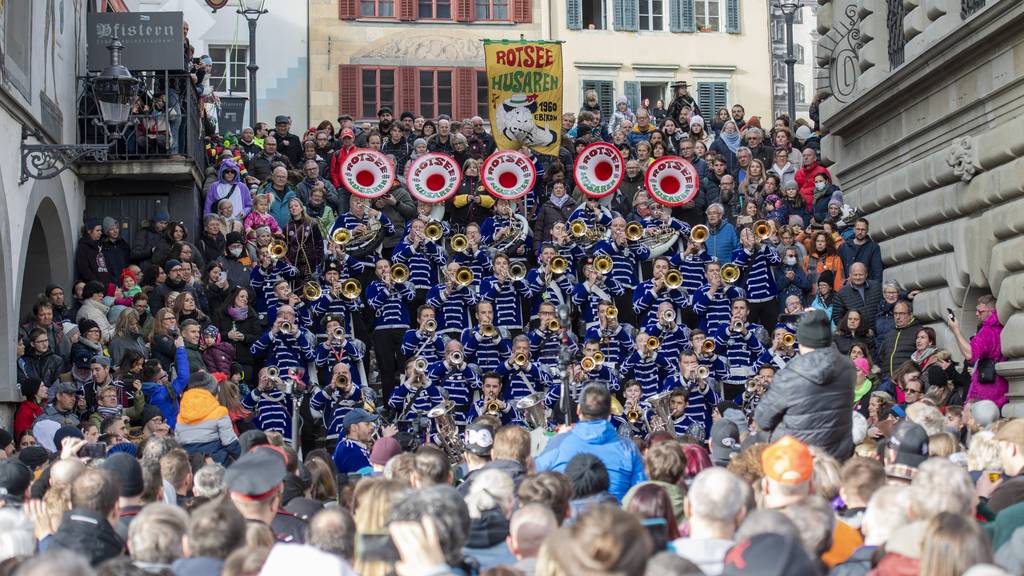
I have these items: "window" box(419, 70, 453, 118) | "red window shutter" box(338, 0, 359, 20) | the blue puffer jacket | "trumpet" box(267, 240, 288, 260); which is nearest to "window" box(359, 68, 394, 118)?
"window" box(419, 70, 453, 118)

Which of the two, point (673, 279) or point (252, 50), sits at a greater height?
point (252, 50)

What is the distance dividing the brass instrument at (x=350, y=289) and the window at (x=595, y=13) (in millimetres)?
19500

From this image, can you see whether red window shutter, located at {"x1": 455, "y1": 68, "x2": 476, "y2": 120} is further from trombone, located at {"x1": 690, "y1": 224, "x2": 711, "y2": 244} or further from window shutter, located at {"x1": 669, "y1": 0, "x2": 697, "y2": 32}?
trombone, located at {"x1": 690, "y1": 224, "x2": 711, "y2": 244}

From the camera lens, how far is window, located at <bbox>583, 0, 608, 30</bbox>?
37.7 metres

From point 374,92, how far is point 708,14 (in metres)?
8.30

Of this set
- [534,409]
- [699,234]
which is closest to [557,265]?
[699,234]

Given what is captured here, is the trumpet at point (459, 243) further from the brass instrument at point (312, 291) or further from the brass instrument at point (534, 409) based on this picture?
the brass instrument at point (534, 409)

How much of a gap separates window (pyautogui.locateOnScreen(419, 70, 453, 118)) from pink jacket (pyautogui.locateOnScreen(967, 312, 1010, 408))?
21.4 m

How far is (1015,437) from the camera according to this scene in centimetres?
819

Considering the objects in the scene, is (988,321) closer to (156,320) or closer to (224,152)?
(156,320)

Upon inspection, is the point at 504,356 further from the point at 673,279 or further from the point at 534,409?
the point at 673,279

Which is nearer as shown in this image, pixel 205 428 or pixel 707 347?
pixel 205 428

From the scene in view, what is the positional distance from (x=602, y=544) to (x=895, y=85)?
15.5 metres

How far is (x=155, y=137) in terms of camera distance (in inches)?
820
